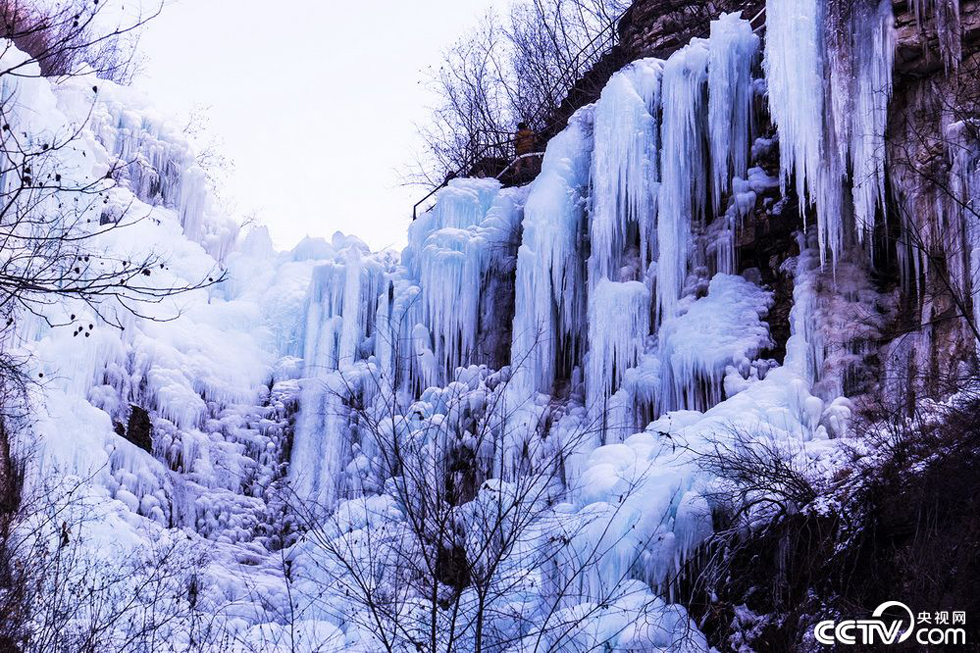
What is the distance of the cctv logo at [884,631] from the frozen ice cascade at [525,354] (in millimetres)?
1127

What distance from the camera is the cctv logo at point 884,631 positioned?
490 centimetres

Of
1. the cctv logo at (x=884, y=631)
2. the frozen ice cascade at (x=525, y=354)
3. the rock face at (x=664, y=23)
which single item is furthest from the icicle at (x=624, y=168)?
the cctv logo at (x=884, y=631)

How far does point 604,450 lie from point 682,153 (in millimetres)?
3701

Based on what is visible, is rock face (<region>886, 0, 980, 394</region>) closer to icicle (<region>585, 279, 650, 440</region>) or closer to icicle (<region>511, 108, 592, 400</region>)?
icicle (<region>585, 279, 650, 440</region>)

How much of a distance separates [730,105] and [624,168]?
4.21ft

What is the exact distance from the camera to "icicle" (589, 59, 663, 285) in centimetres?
1080

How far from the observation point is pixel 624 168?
10914 millimetres

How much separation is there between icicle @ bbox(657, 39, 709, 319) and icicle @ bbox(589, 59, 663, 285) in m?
0.24

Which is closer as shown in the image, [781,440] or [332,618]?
[781,440]

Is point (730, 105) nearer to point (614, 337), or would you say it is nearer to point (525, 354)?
point (614, 337)

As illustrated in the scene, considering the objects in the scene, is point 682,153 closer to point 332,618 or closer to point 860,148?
point 860,148

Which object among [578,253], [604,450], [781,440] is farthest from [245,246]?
[781,440]

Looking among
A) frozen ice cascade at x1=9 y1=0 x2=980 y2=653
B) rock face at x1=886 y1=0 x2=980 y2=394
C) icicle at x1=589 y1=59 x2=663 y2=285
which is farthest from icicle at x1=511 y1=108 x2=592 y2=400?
rock face at x1=886 y1=0 x2=980 y2=394

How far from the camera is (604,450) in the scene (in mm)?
8328
